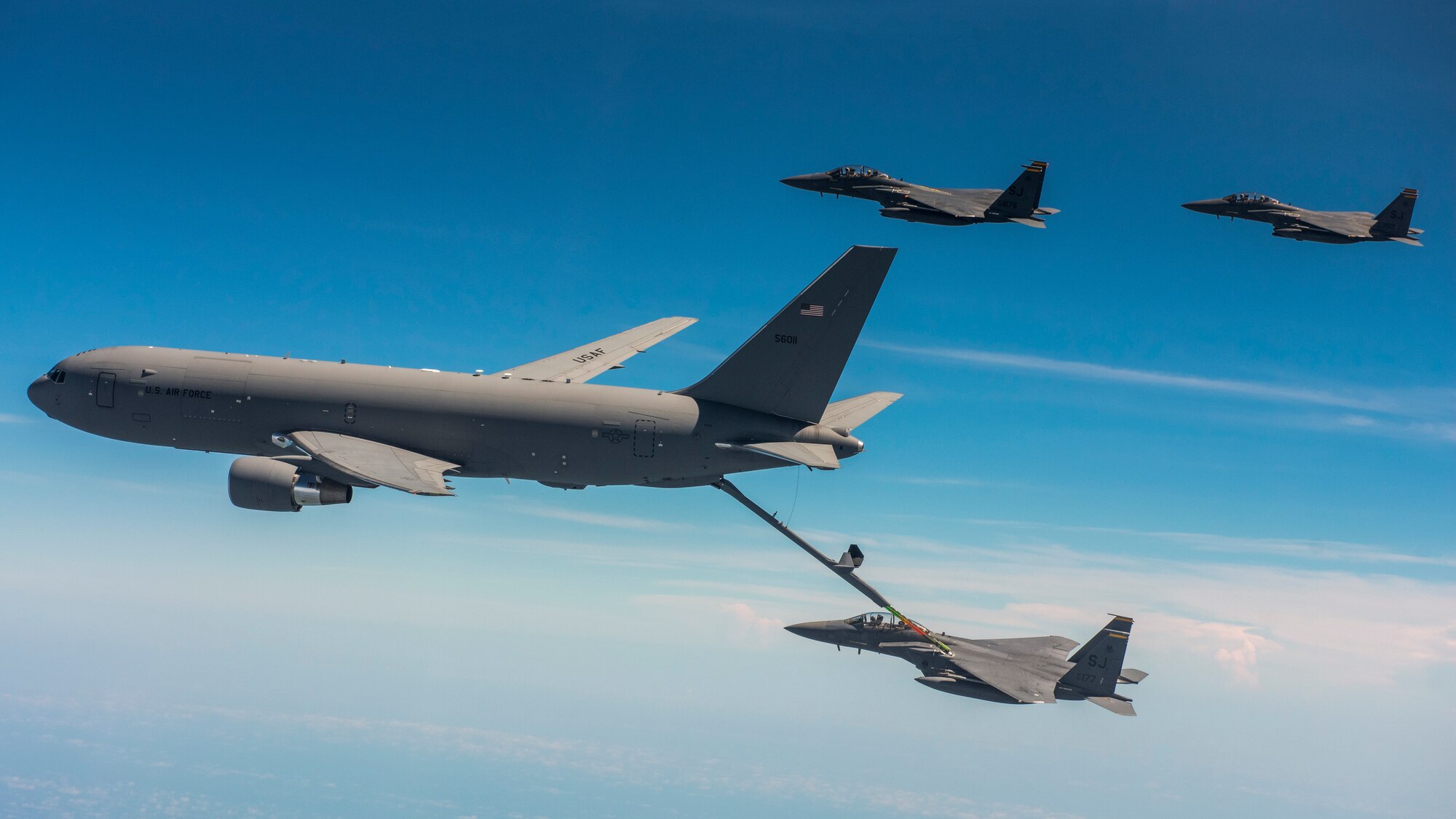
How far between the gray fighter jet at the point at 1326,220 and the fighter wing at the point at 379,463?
1581 inches

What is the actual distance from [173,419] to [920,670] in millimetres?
41299

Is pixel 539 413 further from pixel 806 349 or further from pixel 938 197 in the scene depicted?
pixel 938 197

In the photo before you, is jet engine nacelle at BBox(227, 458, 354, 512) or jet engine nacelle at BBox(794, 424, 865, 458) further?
jet engine nacelle at BBox(794, 424, 865, 458)

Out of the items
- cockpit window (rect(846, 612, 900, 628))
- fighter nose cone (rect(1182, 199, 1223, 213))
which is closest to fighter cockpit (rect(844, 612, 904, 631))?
cockpit window (rect(846, 612, 900, 628))

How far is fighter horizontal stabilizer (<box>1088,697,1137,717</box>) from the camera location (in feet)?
177

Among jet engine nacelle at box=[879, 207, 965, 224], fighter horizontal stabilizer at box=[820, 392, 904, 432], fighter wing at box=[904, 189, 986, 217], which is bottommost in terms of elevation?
fighter horizontal stabilizer at box=[820, 392, 904, 432]

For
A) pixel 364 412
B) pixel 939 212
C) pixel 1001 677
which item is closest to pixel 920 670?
pixel 1001 677

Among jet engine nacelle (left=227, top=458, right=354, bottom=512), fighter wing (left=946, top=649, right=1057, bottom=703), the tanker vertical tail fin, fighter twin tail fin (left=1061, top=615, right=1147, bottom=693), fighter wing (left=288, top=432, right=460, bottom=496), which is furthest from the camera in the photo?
fighter twin tail fin (left=1061, top=615, right=1147, bottom=693)

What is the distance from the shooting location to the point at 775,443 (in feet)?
124

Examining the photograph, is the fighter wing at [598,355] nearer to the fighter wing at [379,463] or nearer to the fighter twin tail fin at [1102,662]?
the fighter wing at [379,463]

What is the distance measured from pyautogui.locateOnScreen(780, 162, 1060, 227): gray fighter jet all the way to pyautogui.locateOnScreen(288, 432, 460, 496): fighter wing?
881 inches

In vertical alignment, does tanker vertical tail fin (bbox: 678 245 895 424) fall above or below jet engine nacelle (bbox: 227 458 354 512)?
above

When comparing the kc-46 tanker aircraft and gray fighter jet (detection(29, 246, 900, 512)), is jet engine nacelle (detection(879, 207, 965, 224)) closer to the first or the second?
gray fighter jet (detection(29, 246, 900, 512))

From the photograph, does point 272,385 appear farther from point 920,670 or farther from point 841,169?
point 920,670
